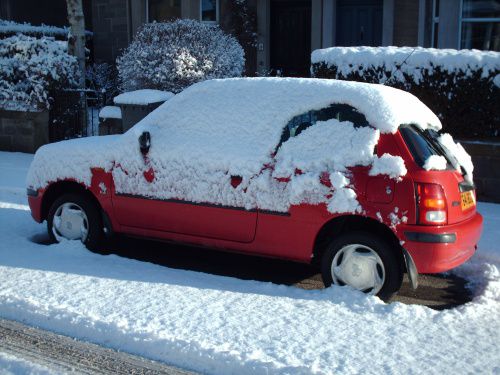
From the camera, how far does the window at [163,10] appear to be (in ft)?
57.9

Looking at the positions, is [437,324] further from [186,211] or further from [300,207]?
[186,211]

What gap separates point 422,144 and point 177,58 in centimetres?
710

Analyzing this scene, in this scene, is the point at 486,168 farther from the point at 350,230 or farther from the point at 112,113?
the point at 112,113

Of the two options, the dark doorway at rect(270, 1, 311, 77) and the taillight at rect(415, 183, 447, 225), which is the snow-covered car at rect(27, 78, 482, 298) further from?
the dark doorway at rect(270, 1, 311, 77)

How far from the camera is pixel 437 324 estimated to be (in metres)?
4.77

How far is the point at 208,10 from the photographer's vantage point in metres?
17.3

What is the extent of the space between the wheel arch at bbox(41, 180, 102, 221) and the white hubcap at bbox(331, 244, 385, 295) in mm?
2529

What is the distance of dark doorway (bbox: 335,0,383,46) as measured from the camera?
15383 millimetres

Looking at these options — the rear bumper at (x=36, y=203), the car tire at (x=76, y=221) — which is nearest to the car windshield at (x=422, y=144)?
the car tire at (x=76, y=221)

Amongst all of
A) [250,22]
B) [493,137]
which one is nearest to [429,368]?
[493,137]

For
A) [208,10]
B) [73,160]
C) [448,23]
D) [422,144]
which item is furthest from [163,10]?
[422,144]

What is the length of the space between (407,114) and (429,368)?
2229 mm

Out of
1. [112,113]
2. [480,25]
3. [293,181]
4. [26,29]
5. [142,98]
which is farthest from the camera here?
[26,29]

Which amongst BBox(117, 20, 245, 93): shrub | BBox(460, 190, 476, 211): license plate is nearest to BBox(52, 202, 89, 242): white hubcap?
BBox(460, 190, 476, 211): license plate
